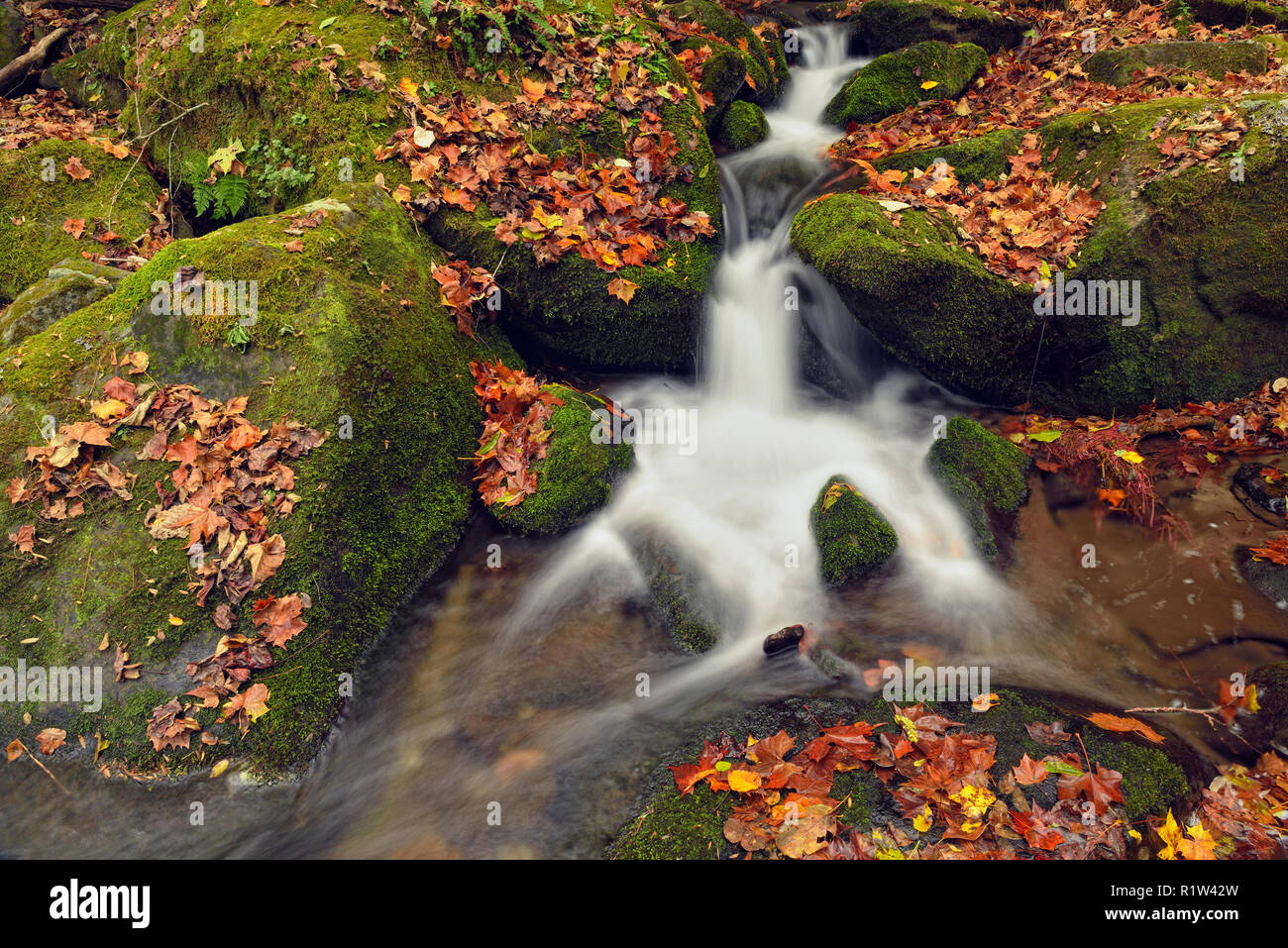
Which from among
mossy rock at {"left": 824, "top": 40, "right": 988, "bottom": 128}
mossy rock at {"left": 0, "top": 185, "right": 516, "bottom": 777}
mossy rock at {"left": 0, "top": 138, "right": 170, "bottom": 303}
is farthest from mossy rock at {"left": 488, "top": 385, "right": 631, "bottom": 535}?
mossy rock at {"left": 824, "top": 40, "right": 988, "bottom": 128}

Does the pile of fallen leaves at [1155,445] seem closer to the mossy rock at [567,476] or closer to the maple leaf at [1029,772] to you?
the maple leaf at [1029,772]

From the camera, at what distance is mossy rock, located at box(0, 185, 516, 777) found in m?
4.06

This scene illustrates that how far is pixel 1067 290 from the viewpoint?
597cm

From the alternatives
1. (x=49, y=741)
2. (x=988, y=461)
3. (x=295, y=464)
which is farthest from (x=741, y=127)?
(x=49, y=741)

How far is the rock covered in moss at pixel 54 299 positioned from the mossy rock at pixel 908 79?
9.07 metres

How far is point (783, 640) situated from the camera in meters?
4.81

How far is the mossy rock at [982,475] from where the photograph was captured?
5609 mm

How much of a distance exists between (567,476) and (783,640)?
2.26 meters

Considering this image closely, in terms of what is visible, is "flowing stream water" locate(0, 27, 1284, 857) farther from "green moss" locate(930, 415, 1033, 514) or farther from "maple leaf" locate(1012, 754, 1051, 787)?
"maple leaf" locate(1012, 754, 1051, 787)

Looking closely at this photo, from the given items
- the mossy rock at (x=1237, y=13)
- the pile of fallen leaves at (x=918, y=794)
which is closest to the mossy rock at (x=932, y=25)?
the mossy rock at (x=1237, y=13)

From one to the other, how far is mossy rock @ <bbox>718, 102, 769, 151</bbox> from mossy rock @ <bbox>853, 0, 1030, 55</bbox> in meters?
3.65

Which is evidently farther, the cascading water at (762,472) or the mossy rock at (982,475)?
the mossy rock at (982,475)

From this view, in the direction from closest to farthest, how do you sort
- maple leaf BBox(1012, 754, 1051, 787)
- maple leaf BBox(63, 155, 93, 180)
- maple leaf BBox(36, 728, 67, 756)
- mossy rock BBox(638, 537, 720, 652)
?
maple leaf BBox(1012, 754, 1051, 787) → maple leaf BBox(36, 728, 67, 756) → mossy rock BBox(638, 537, 720, 652) → maple leaf BBox(63, 155, 93, 180)
